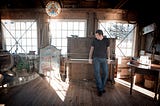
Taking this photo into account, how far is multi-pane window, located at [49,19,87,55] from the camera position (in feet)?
15.1

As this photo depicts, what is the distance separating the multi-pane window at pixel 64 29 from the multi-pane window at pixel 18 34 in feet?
2.14

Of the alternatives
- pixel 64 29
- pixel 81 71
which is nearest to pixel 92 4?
pixel 64 29

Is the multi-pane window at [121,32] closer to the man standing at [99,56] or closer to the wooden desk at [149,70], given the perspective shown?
the man standing at [99,56]

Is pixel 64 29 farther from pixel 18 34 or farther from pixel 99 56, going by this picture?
pixel 99 56

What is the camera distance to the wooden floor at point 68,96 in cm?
270

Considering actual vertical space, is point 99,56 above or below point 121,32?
below

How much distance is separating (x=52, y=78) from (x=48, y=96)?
1339mm

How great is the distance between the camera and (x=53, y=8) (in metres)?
4.18

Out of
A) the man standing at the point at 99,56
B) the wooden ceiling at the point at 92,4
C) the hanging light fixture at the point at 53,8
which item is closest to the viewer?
the man standing at the point at 99,56

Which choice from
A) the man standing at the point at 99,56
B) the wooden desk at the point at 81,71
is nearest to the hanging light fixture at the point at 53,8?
the wooden desk at the point at 81,71

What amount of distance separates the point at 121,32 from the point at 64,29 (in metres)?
2.03

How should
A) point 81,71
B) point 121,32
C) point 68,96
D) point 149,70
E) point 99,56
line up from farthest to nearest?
1. point 121,32
2. point 81,71
3. point 99,56
4. point 68,96
5. point 149,70

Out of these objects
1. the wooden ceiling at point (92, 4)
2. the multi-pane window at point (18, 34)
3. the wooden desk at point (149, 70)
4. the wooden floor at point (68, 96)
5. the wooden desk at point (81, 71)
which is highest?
the wooden ceiling at point (92, 4)

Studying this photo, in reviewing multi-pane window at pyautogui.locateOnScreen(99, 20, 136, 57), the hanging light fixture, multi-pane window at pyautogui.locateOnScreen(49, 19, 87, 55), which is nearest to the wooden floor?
multi-pane window at pyautogui.locateOnScreen(99, 20, 136, 57)
